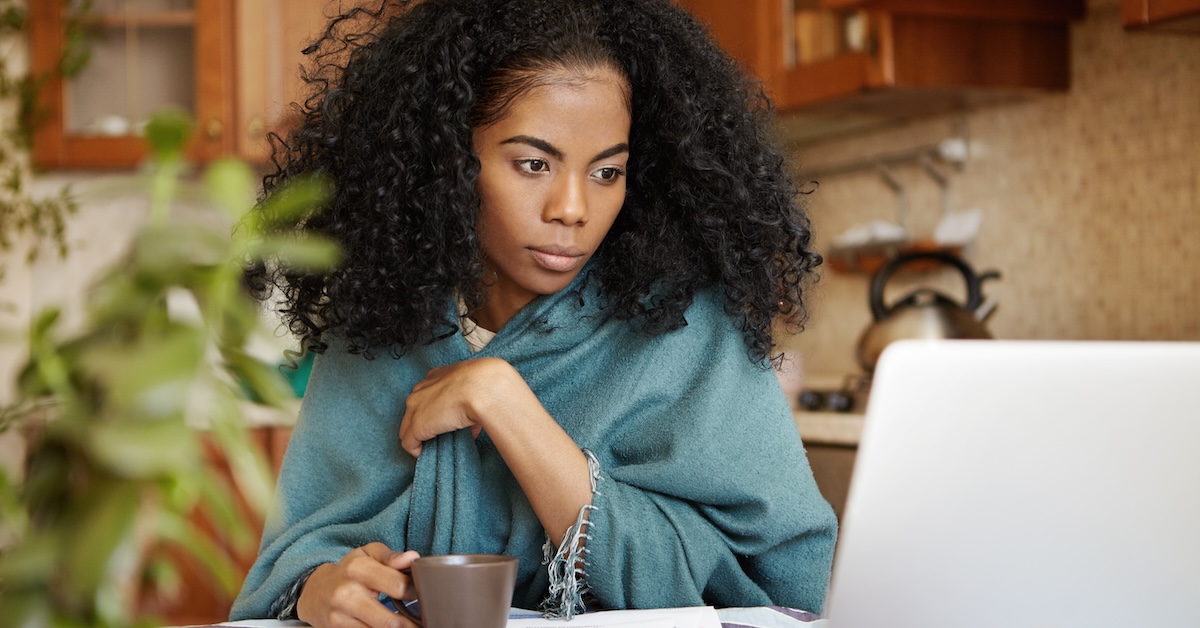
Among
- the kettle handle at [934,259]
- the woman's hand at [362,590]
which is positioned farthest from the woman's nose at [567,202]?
the kettle handle at [934,259]

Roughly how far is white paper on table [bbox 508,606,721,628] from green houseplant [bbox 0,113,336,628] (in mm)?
646

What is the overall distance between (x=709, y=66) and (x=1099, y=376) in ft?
2.66

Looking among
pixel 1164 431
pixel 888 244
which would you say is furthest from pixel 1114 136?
pixel 1164 431

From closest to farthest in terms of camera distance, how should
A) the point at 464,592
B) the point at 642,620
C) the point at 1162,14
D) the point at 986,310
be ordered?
the point at 464,592
the point at 642,620
the point at 1162,14
the point at 986,310

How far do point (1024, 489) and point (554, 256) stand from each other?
2.20 feet

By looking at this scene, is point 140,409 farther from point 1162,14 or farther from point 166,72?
point 166,72

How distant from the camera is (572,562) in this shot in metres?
1.04

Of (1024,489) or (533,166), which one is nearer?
(1024,489)

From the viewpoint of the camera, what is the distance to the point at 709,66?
1.27 meters

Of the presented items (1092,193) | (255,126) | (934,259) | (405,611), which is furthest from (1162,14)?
(255,126)

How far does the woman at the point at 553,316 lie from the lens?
1091mm

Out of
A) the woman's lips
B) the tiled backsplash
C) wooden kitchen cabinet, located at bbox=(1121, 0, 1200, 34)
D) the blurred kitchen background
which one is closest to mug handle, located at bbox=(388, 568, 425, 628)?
the woman's lips

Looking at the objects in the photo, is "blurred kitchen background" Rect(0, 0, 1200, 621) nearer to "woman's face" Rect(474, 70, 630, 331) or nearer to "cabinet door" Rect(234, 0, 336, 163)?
"cabinet door" Rect(234, 0, 336, 163)

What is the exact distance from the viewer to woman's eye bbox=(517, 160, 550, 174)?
1131 millimetres
